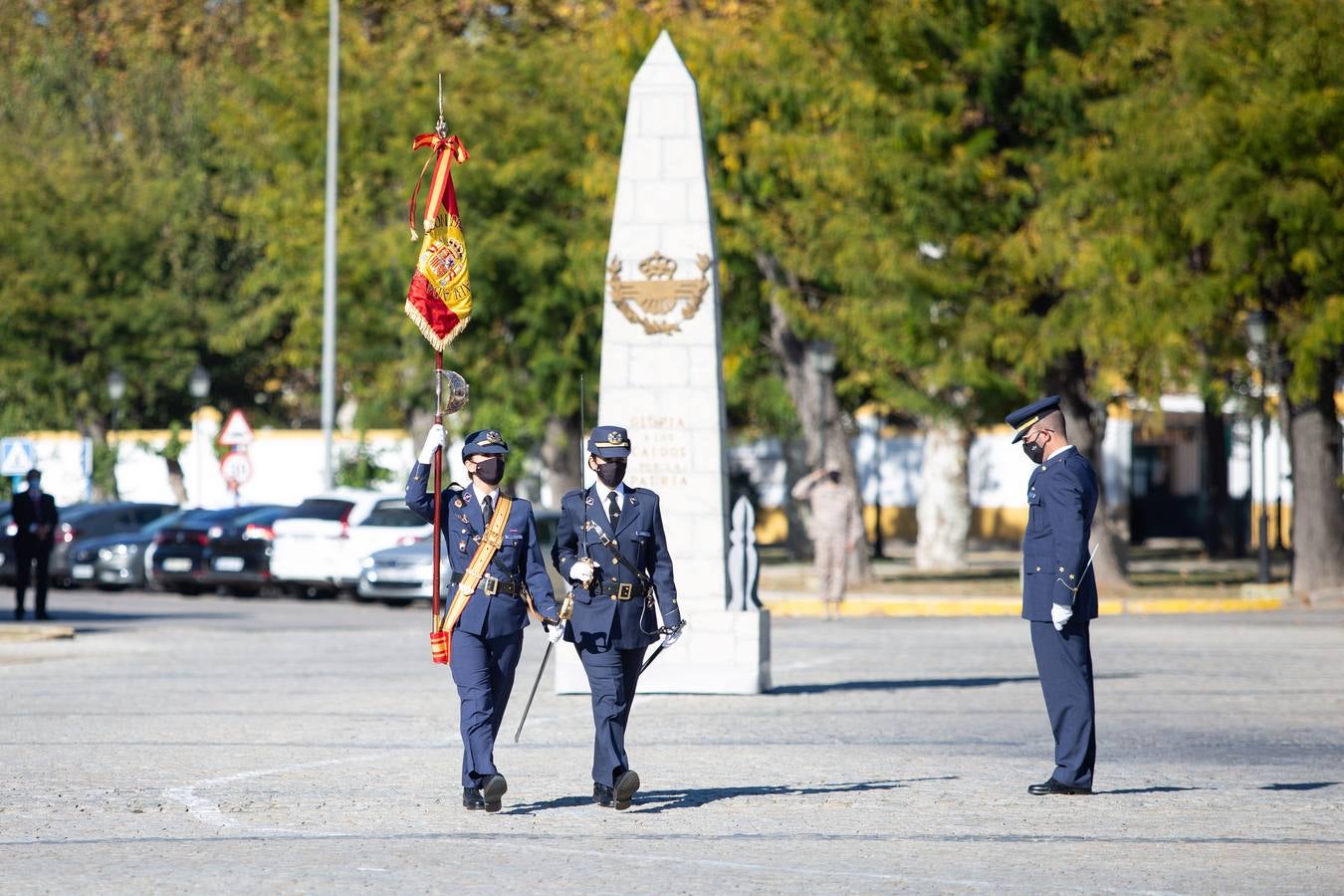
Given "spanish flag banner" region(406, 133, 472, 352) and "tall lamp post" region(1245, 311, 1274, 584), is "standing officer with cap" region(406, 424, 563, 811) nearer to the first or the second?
"spanish flag banner" region(406, 133, 472, 352)

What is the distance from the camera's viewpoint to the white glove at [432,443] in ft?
34.9

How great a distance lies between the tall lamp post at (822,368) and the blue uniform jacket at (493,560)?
24.0 m

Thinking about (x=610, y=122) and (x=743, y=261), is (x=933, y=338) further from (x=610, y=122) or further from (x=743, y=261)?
(x=610, y=122)

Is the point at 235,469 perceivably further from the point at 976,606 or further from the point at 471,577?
the point at 471,577

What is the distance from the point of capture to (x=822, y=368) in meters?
35.1

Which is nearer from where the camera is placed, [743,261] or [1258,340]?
[1258,340]

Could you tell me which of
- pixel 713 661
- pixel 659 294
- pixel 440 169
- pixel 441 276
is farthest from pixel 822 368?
pixel 441 276

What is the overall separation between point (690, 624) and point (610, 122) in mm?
20382

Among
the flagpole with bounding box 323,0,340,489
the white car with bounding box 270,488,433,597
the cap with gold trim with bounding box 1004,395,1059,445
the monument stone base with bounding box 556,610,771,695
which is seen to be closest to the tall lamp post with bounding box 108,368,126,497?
the flagpole with bounding box 323,0,340,489

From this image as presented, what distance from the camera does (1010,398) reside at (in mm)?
34062

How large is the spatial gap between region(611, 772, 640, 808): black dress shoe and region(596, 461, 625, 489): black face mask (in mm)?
1433

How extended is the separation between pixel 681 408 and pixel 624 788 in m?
7.54

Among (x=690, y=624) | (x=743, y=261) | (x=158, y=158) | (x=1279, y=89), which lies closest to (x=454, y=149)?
(x=690, y=624)

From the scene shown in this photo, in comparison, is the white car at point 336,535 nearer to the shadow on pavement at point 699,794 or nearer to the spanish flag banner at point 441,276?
the spanish flag banner at point 441,276
